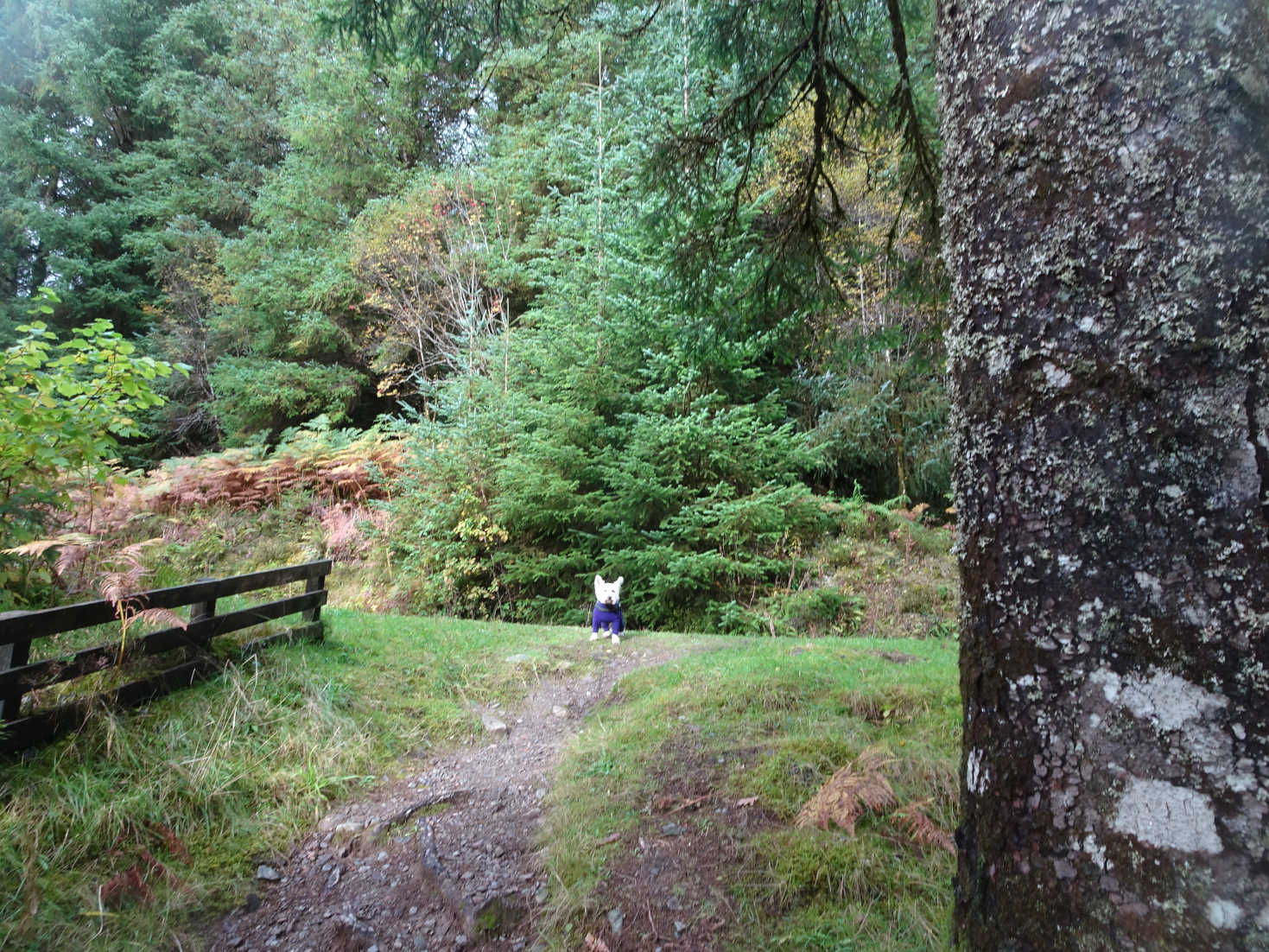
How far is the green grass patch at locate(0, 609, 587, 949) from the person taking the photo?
103 inches

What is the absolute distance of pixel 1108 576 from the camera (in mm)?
1104

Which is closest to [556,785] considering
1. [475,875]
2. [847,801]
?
[475,875]

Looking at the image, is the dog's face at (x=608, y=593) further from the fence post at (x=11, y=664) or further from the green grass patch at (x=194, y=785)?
the fence post at (x=11, y=664)

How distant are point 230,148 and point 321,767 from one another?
23.5 meters

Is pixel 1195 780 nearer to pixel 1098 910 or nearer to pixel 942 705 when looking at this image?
pixel 1098 910

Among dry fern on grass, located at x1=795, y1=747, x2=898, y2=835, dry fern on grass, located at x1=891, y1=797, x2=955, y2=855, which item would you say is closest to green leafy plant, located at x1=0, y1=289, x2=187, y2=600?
dry fern on grass, located at x1=795, y1=747, x2=898, y2=835

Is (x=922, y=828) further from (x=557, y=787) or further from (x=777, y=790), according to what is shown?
(x=557, y=787)

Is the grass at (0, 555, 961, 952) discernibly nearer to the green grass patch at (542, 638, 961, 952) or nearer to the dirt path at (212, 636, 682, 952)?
the green grass patch at (542, 638, 961, 952)

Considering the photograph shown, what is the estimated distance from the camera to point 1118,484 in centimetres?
111

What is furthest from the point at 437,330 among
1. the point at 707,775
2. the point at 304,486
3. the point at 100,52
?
the point at 100,52

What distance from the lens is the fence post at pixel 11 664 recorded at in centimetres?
315

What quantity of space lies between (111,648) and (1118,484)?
15.6ft

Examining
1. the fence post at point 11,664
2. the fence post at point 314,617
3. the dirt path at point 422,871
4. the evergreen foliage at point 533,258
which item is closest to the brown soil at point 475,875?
the dirt path at point 422,871

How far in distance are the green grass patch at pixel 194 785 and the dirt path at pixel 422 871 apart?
19 centimetres
